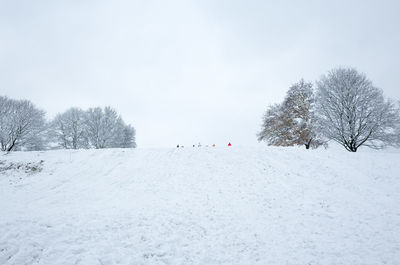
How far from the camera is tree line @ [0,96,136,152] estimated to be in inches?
1145

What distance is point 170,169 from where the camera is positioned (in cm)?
1631

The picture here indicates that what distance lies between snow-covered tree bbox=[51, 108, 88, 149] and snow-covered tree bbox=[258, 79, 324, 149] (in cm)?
3281

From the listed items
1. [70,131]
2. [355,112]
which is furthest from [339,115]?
[70,131]

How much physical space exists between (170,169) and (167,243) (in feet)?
29.6

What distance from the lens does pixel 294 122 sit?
28.0m

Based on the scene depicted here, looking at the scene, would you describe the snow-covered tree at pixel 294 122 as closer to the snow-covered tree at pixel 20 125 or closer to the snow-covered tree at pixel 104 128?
the snow-covered tree at pixel 104 128

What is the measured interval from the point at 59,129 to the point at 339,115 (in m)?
45.8

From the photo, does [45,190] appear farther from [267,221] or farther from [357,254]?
[357,254]

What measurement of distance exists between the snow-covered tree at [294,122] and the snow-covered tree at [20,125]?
3612 centimetres

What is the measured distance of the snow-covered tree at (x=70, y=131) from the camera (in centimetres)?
3697

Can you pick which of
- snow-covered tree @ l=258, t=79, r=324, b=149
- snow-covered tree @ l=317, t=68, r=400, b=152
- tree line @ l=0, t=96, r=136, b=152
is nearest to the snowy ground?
snow-covered tree @ l=317, t=68, r=400, b=152

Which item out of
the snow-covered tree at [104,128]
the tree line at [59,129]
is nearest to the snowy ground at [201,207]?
the tree line at [59,129]

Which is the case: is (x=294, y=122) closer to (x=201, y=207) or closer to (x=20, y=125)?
(x=201, y=207)

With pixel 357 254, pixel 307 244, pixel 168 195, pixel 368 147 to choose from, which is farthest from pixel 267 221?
pixel 368 147
